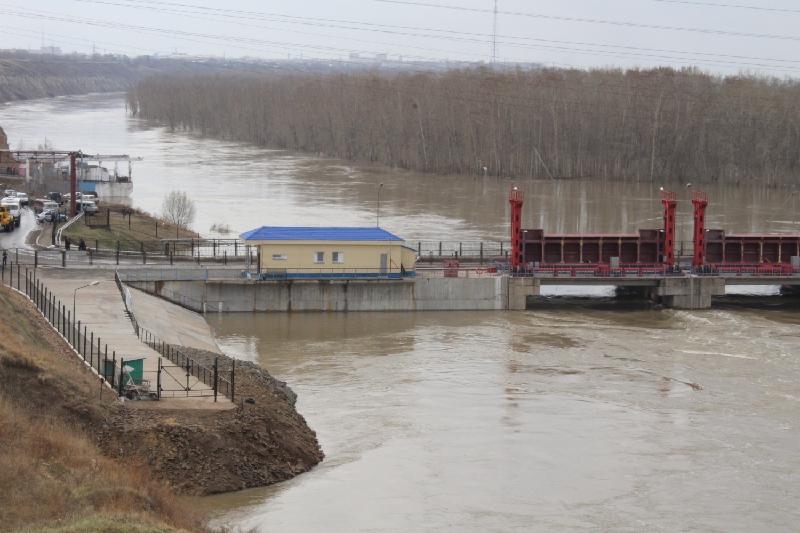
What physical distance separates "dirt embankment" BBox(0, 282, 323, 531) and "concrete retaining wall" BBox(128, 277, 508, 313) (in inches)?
617

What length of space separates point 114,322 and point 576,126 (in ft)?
243

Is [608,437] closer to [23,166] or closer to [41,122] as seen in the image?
[23,166]

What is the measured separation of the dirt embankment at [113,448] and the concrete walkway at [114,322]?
3.64ft

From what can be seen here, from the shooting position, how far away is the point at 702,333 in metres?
44.7

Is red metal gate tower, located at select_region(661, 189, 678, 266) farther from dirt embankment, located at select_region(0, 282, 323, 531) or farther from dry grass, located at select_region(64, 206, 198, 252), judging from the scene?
dirt embankment, located at select_region(0, 282, 323, 531)

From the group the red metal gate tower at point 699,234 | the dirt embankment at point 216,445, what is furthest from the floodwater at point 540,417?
the red metal gate tower at point 699,234

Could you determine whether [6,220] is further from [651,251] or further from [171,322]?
[651,251]

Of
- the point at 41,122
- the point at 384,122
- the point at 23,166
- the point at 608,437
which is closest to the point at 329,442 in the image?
the point at 608,437

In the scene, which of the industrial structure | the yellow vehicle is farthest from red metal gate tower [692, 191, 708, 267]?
the yellow vehicle

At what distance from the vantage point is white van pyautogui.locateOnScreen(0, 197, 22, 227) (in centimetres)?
5840

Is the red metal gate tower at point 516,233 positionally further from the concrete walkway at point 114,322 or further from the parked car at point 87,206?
the parked car at point 87,206

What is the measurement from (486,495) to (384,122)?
90.9 m

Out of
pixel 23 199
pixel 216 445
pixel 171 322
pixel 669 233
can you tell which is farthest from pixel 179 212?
pixel 216 445

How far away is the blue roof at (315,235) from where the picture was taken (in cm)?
4744
